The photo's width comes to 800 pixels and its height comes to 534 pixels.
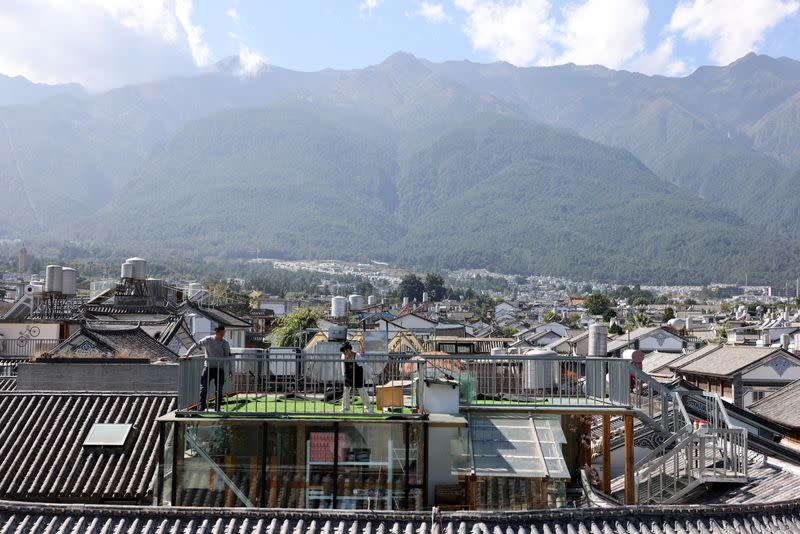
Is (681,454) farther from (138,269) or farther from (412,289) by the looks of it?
(412,289)

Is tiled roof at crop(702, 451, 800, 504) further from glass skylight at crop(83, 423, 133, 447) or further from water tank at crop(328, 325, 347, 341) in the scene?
glass skylight at crop(83, 423, 133, 447)

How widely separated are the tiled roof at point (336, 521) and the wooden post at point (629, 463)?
14.6 ft

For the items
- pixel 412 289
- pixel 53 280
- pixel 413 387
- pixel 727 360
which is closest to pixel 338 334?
pixel 413 387

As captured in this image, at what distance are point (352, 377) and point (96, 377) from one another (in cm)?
1191

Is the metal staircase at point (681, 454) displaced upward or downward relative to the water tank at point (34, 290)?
downward

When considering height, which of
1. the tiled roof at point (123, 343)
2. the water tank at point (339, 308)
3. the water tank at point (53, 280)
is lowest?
the tiled roof at point (123, 343)

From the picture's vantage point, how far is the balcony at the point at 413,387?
13.1 m

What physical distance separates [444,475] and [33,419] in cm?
827

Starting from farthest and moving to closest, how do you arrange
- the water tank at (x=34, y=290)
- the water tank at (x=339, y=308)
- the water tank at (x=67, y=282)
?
the water tank at (x=34, y=290) < the water tank at (x=67, y=282) < the water tank at (x=339, y=308)

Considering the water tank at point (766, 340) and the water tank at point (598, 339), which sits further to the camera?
the water tank at point (766, 340)

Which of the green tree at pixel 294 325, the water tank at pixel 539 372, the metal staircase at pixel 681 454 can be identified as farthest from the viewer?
the green tree at pixel 294 325

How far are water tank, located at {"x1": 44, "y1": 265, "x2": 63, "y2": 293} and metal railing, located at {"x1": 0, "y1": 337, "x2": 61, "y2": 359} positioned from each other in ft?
22.3

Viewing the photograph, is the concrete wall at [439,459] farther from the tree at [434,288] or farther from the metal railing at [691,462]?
the tree at [434,288]

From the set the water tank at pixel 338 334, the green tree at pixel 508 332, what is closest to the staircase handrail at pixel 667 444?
the water tank at pixel 338 334
